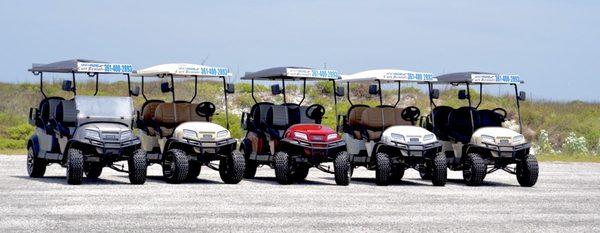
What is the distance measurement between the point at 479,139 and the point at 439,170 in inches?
54.3

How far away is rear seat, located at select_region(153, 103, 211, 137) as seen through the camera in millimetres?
24281

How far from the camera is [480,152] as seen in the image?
24.7 meters

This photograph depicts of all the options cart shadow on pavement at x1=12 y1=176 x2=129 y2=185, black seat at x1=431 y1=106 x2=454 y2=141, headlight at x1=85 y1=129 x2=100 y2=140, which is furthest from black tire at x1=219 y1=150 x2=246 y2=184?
black seat at x1=431 y1=106 x2=454 y2=141

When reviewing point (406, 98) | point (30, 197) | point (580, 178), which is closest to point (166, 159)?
point (30, 197)

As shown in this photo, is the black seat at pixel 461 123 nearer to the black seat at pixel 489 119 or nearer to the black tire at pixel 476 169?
the black seat at pixel 489 119

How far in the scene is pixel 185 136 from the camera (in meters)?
23.0

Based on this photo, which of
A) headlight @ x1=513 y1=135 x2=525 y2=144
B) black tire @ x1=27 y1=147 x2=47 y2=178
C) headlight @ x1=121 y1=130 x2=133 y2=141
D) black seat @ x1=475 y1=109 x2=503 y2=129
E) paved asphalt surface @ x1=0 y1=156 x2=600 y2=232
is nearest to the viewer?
paved asphalt surface @ x1=0 y1=156 x2=600 y2=232

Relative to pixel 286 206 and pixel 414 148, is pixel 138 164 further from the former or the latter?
pixel 414 148

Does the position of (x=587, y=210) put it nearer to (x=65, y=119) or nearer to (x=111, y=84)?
(x=65, y=119)

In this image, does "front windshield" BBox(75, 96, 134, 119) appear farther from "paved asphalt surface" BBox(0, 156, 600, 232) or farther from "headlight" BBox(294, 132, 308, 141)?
"headlight" BBox(294, 132, 308, 141)

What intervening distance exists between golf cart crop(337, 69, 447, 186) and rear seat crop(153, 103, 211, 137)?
3.35 metres

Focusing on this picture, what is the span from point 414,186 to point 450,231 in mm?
8813

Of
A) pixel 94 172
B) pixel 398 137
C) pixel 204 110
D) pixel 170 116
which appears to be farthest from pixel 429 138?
pixel 94 172

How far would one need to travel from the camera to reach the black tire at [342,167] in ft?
76.4
